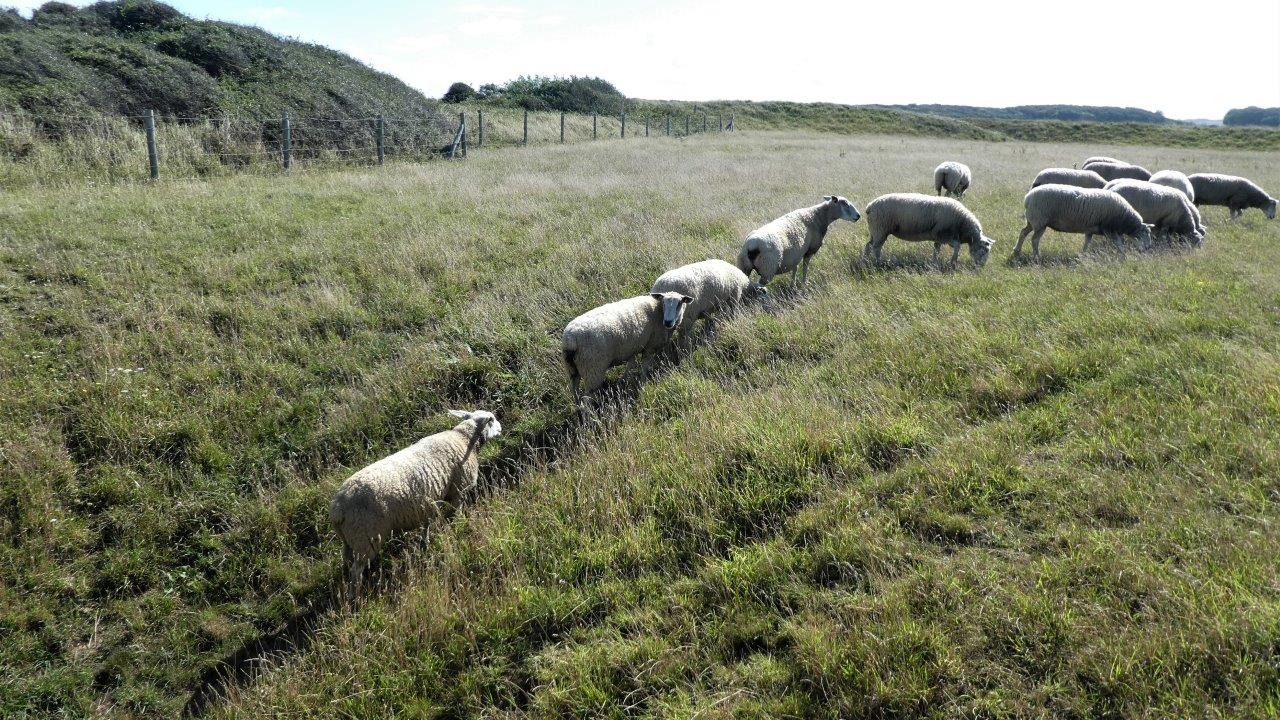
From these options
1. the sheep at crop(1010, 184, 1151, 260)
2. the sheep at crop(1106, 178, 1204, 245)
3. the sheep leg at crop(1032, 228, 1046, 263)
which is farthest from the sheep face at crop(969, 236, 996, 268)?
the sheep at crop(1106, 178, 1204, 245)

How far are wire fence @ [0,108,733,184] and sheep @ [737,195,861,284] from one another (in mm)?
14237

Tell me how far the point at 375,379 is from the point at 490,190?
31.1 feet

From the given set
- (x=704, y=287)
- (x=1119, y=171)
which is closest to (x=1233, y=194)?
(x=1119, y=171)

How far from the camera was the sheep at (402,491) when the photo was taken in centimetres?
542

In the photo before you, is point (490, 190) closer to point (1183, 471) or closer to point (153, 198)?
point (153, 198)

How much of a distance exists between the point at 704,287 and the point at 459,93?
44784 mm

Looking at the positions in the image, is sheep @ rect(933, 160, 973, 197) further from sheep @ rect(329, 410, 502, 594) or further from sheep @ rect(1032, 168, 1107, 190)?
sheep @ rect(329, 410, 502, 594)

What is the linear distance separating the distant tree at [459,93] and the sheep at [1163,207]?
42263 millimetres

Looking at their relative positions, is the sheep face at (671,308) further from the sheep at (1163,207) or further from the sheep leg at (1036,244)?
the sheep at (1163,207)

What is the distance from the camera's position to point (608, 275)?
33.8 feet

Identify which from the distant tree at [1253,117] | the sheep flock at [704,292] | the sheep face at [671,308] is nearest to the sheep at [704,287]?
the sheep flock at [704,292]

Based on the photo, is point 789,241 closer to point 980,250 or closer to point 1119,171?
point 980,250

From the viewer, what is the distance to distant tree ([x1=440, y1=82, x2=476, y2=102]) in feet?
153

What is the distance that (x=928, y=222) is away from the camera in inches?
451
